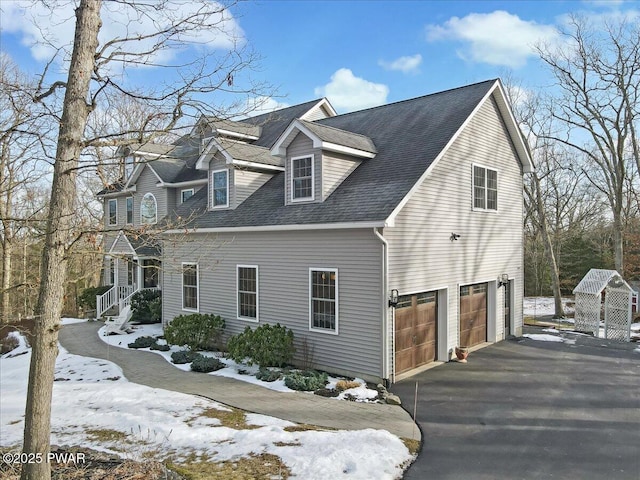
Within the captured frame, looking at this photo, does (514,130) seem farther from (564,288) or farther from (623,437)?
(564,288)

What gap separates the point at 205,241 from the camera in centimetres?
1569

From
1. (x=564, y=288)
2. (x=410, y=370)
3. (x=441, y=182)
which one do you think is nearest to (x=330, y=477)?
(x=410, y=370)

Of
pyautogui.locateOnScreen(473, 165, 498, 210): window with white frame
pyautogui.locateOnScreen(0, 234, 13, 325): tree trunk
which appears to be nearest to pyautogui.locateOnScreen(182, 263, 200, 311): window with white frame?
pyautogui.locateOnScreen(0, 234, 13, 325): tree trunk

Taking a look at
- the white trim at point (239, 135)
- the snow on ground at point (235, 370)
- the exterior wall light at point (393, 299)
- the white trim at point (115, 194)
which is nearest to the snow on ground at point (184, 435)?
the snow on ground at point (235, 370)

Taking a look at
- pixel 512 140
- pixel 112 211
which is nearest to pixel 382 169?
pixel 512 140

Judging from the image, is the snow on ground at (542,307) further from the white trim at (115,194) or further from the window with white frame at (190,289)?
the white trim at (115,194)

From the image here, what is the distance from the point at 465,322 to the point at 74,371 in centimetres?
1181

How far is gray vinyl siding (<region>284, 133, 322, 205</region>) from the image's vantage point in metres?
12.7

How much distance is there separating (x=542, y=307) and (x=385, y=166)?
2215 centimetres

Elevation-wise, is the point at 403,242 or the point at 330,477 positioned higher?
the point at 403,242

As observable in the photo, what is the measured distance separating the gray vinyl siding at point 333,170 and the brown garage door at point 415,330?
3.63 m

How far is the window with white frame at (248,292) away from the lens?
14.0 m

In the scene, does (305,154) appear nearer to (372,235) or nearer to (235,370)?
(372,235)

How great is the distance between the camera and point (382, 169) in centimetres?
1277
